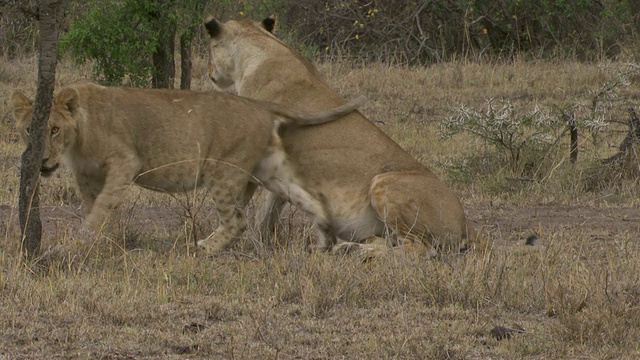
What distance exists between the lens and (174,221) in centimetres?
Answer: 762

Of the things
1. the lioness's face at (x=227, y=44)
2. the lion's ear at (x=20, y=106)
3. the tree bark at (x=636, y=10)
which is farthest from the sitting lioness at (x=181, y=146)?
the tree bark at (x=636, y=10)

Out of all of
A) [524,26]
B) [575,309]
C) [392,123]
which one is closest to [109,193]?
[575,309]

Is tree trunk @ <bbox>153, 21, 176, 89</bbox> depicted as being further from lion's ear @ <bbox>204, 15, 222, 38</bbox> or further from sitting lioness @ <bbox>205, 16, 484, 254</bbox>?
sitting lioness @ <bbox>205, 16, 484, 254</bbox>

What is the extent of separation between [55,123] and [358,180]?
168 cm

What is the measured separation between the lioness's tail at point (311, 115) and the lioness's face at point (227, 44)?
101cm

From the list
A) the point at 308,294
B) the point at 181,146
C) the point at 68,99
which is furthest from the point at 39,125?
the point at 308,294

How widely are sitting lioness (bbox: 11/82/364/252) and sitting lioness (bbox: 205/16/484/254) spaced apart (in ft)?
0.30

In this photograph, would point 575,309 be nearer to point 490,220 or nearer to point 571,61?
point 490,220

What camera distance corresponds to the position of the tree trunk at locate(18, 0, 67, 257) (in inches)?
224

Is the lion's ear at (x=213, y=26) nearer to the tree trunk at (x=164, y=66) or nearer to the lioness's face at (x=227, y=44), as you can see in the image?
the lioness's face at (x=227, y=44)

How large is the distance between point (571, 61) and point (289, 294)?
1021 centimetres

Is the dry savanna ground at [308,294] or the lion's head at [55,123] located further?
the lion's head at [55,123]

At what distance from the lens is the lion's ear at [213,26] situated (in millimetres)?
7824

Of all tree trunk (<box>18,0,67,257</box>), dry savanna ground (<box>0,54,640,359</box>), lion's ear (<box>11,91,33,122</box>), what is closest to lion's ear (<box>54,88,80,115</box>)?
lion's ear (<box>11,91,33,122</box>)
